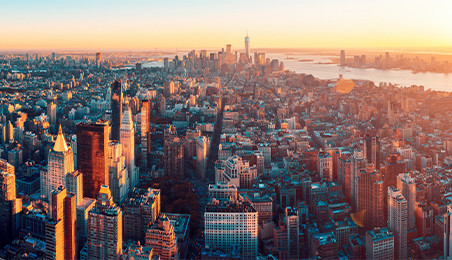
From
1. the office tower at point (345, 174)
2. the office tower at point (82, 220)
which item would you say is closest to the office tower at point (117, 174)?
the office tower at point (82, 220)

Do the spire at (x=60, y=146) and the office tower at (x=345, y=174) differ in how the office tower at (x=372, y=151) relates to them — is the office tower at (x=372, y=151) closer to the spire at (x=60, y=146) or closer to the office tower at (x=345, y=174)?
the office tower at (x=345, y=174)

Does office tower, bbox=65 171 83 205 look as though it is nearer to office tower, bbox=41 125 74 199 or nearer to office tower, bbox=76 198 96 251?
office tower, bbox=76 198 96 251

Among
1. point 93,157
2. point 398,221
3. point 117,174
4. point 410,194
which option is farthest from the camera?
point 117,174

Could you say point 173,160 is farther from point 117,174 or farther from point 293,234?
point 293,234

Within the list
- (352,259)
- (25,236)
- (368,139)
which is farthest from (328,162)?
(25,236)

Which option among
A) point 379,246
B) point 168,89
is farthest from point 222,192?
point 168,89

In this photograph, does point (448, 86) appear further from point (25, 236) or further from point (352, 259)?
point (25, 236)
